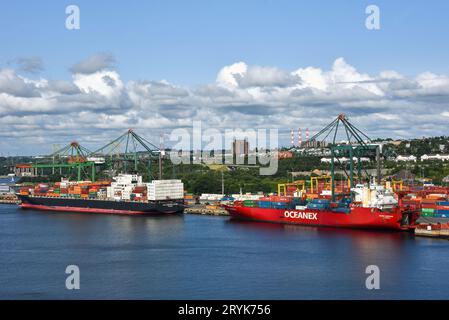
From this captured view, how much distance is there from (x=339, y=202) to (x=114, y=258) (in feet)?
48.5

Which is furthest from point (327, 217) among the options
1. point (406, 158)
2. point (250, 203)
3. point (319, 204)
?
point (406, 158)

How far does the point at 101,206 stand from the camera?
44375 mm

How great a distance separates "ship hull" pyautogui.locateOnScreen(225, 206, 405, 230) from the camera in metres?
29.6

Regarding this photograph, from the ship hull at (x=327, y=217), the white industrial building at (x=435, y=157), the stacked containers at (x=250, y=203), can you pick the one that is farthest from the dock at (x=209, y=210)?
the white industrial building at (x=435, y=157)

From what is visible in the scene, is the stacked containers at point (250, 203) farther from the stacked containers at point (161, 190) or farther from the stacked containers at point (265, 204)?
the stacked containers at point (161, 190)

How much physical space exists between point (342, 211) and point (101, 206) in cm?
1962

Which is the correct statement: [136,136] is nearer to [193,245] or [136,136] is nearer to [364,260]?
[193,245]

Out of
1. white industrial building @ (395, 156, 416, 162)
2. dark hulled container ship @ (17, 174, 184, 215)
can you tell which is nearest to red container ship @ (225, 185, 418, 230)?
dark hulled container ship @ (17, 174, 184, 215)

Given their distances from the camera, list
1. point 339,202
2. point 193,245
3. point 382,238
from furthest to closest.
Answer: point 339,202, point 382,238, point 193,245

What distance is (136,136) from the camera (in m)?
52.3

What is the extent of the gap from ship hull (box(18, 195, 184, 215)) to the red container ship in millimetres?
6781

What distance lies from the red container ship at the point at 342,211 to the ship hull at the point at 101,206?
22.2 feet

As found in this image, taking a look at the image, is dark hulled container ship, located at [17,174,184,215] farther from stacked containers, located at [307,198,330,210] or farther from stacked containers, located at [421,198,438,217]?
stacked containers, located at [421,198,438,217]
